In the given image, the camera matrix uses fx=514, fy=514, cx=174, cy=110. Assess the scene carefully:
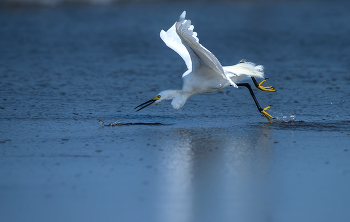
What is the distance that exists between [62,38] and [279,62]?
7.48 m

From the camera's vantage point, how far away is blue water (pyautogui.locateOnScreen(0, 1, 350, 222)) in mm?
3908

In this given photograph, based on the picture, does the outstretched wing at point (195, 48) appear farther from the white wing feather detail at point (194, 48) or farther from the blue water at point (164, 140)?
the blue water at point (164, 140)

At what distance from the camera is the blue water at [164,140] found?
3.91 meters

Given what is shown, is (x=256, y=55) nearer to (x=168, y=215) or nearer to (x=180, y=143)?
(x=180, y=143)

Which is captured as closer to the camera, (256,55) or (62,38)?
(256,55)

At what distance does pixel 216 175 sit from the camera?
458cm

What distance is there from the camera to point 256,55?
13.1 m

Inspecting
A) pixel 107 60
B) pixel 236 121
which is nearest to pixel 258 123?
pixel 236 121

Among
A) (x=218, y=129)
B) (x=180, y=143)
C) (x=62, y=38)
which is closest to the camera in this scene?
(x=180, y=143)

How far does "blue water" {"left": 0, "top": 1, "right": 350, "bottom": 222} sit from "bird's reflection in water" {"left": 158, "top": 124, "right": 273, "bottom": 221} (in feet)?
0.05

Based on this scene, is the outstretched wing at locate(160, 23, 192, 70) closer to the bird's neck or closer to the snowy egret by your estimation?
the snowy egret

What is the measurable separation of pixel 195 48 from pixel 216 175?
188 cm

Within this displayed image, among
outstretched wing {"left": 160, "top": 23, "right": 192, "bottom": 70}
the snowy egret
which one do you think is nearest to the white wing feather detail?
the snowy egret

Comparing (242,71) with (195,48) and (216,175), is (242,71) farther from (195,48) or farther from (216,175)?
(216,175)
